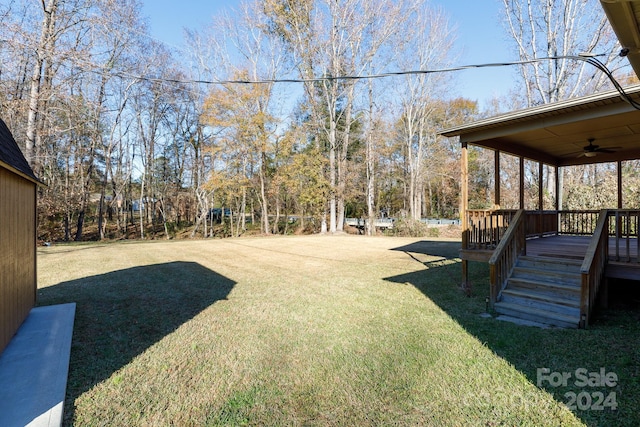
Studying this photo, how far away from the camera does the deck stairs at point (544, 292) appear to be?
444cm

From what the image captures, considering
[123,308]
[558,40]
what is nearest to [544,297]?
[123,308]

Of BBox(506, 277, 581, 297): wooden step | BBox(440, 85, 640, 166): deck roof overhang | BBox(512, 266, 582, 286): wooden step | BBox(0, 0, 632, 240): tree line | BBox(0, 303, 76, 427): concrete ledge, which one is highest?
A: BBox(0, 0, 632, 240): tree line

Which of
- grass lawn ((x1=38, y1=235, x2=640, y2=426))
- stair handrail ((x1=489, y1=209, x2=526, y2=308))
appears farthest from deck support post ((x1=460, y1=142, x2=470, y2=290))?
stair handrail ((x1=489, y1=209, x2=526, y2=308))

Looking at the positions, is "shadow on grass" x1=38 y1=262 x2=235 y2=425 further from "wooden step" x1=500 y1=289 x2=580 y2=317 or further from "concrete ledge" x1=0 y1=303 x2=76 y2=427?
"wooden step" x1=500 y1=289 x2=580 y2=317

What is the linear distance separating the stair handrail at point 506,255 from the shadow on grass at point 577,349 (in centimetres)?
43

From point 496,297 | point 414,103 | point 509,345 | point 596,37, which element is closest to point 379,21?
point 414,103

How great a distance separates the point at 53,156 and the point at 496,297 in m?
23.3

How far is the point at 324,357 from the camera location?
347 cm

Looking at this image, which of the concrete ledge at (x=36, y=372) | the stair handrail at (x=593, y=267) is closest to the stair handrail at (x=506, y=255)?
the stair handrail at (x=593, y=267)

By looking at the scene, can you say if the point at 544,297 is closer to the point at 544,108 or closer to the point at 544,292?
the point at 544,292

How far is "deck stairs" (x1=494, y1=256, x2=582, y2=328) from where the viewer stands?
4.44 m

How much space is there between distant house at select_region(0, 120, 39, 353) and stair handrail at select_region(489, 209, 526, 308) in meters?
6.13

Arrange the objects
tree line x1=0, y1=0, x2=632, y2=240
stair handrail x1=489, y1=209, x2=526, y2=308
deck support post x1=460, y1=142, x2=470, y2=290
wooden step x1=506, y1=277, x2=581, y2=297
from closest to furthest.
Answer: wooden step x1=506, y1=277, x2=581, y2=297, stair handrail x1=489, y1=209, x2=526, y2=308, deck support post x1=460, y1=142, x2=470, y2=290, tree line x1=0, y1=0, x2=632, y2=240

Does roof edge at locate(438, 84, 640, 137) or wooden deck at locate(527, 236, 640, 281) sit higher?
roof edge at locate(438, 84, 640, 137)
